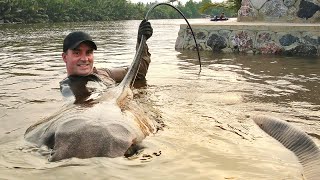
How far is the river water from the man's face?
1.86 feet

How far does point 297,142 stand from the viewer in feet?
11.1

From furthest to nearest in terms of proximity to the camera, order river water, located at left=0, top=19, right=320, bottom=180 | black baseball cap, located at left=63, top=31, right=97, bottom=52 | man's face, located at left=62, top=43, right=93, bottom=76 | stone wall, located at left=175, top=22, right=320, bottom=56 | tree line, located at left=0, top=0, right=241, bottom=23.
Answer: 1. tree line, located at left=0, top=0, right=241, bottom=23
2. stone wall, located at left=175, top=22, right=320, bottom=56
3. man's face, located at left=62, top=43, right=93, bottom=76
4. black baseball cap, located at left=63, top=31, right=97, bottom=52
5. river water, located at left=0, top=19, right=320, bottom=180

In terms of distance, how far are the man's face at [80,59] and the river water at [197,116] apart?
0.57m

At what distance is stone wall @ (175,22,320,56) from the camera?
32.4 feet

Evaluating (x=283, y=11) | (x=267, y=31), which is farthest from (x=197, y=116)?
(x=283, y=11)

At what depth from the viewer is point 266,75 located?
7344mm

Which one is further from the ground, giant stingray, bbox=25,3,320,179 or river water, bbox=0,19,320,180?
giant stingray, bbox=25,3,320,179

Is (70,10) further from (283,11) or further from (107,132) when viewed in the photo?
(107,132)

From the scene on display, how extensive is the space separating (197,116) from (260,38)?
665cm

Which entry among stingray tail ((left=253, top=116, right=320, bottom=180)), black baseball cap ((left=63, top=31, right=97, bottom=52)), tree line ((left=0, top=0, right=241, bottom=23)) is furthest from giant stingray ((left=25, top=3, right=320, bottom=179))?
tree line ((left=0, top=0, right=241, bottom=23))

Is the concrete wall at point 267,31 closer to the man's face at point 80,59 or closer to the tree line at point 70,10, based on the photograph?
the tree line at point 70,10

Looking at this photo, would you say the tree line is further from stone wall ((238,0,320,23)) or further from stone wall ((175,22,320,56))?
stone wall ((175,22,320,56))


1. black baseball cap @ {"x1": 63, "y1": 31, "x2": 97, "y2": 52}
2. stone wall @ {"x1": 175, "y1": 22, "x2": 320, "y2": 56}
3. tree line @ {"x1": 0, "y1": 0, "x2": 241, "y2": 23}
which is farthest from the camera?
tree line @ {"x1": 0, "y1": 0, "x2": 241, "y2": 23}

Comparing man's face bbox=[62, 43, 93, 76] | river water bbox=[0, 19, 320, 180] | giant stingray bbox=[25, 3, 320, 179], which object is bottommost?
river water bbox=[0, 19, 320, 180]
